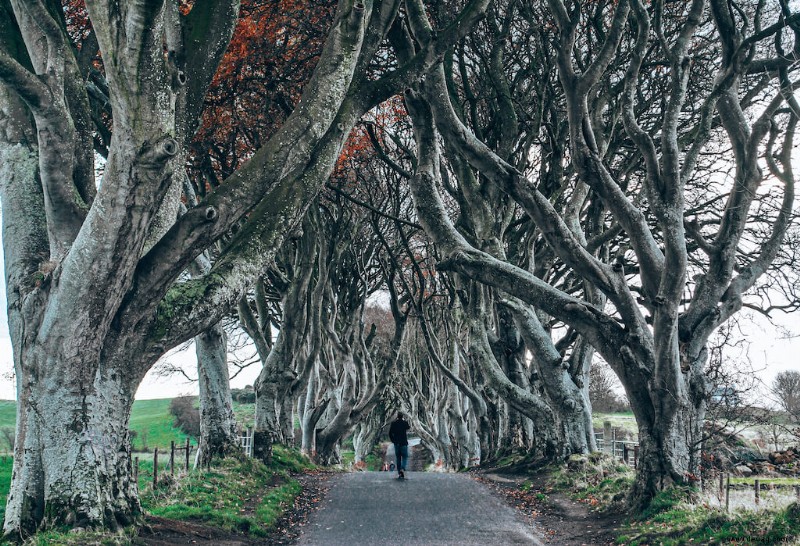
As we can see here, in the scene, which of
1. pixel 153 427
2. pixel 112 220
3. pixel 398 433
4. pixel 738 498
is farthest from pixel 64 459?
pixel 153 427

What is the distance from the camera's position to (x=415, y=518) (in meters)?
8.71

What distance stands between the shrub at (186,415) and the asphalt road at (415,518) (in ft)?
86.3

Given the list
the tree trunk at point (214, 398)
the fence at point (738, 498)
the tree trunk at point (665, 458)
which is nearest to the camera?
the fence at point (738, 498)

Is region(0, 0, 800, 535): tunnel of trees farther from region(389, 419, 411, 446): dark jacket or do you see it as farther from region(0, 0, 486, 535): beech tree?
region(389, 419, 411, 446): dark jacket

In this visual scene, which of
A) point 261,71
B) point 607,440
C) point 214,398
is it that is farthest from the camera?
point 607,440

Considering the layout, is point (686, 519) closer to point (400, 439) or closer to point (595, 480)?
point (595, 480)

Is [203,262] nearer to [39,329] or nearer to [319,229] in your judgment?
[319,229]

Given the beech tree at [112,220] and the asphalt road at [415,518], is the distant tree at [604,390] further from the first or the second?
the beech tree at [112,220]

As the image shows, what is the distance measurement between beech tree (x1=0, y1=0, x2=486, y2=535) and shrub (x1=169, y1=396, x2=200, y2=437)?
3093cm

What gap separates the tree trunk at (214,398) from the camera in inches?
447

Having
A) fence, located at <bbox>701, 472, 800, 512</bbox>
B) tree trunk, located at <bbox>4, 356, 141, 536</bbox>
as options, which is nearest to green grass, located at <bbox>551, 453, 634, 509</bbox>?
fence, located at <bbox>701, 472, 800, 512</bbox>

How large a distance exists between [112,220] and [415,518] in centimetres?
584

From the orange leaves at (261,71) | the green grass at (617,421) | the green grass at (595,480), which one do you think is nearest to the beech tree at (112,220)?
the orange leaves at (261,71)

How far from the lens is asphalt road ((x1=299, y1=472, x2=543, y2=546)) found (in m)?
7.48
